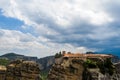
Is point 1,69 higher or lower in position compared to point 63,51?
lower

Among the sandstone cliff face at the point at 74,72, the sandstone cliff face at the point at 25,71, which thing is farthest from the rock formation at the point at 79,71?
the sandstone cliff face at the point at 25,71

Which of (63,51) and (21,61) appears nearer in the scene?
(21,61)

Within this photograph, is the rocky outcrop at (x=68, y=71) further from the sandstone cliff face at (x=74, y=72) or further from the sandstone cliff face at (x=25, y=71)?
the sandstone cliff face at (x=25, y=71)

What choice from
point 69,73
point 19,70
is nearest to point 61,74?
point 69,73

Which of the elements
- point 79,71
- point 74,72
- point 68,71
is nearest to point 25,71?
point 68,71

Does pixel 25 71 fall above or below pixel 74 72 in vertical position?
above

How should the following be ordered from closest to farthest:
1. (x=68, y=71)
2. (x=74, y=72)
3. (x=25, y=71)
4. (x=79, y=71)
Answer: (x=25, y=71), (x=68, y=71), (x=74, y=72), (x=79, y=71)

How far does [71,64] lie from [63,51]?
185ft

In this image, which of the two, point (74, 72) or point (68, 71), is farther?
point (74, 72)

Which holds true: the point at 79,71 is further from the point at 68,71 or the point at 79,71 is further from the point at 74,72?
the point at 68,71

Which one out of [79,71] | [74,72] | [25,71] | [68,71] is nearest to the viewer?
[25,71]

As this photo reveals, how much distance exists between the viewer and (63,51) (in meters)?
132

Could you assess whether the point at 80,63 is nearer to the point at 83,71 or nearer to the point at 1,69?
the point at 83,71

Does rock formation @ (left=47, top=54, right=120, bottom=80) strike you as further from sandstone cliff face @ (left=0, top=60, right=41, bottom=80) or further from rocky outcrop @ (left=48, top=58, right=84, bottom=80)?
sandstone cliff face @ (left=0, top=60, right=41, bottom=80)
